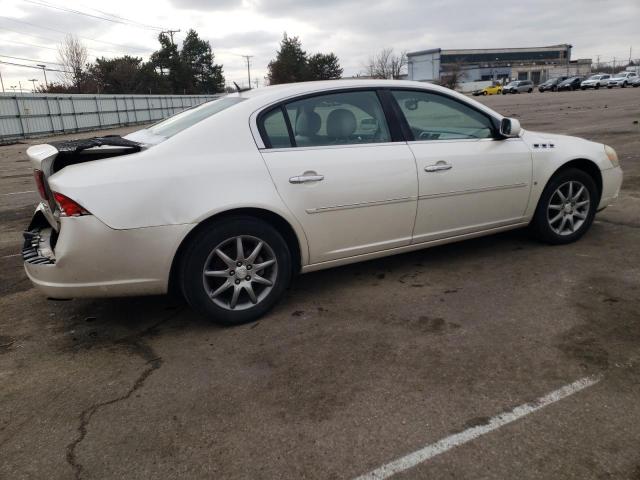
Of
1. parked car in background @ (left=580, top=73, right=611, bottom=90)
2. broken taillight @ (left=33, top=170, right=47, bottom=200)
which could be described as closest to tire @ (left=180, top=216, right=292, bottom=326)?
broken taillight @ (left=33, top=170, right=47, bottom=200)

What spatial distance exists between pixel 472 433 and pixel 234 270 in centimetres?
179

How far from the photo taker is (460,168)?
411 cm

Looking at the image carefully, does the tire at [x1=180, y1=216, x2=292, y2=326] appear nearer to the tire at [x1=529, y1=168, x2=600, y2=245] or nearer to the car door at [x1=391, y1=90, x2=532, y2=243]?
the car door at [x1=391, y1=90, x2=532, y2=243]

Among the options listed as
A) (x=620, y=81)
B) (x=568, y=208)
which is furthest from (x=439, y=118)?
(x=620, y=81)

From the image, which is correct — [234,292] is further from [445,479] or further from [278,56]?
[278,56]

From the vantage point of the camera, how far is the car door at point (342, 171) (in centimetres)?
354

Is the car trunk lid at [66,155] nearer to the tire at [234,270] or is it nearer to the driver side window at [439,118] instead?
the tire at [234,270]

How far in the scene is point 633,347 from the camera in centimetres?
300

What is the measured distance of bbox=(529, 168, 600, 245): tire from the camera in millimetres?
4660

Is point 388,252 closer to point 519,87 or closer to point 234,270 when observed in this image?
point 234,270

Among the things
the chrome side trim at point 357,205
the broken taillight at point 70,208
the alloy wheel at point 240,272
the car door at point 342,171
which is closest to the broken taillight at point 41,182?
the broken taillight at point 70,208

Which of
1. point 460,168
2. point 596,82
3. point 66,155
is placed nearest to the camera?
point 66,155

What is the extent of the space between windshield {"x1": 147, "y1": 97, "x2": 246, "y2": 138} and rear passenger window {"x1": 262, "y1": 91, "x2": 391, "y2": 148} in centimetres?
41

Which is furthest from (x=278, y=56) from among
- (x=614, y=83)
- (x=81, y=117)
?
(x=81, y=117)
